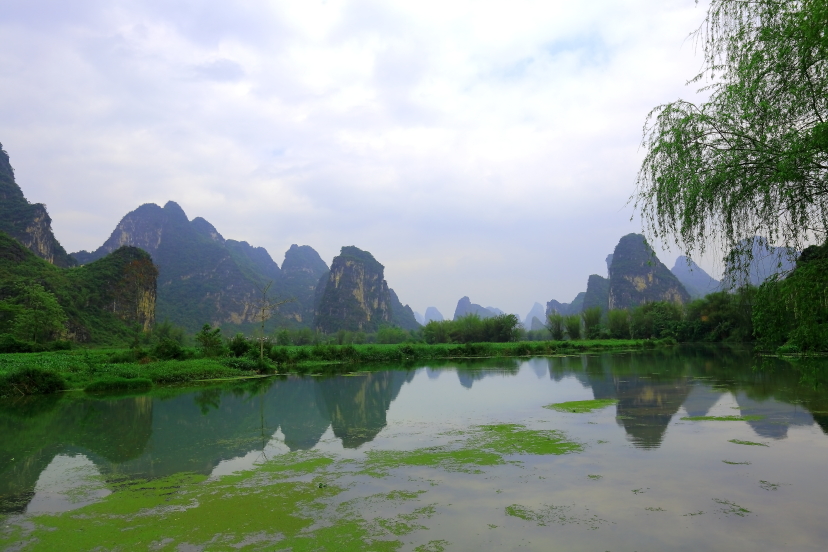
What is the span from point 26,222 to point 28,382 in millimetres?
48970

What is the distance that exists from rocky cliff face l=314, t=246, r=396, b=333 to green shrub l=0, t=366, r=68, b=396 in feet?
249

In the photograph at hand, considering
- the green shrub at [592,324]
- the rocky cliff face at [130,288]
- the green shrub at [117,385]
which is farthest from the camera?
the green shrub at [592,324]

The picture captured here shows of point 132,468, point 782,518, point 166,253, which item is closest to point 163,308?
point 166,253

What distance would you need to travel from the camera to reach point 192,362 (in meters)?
24.9

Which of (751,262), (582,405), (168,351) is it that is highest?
(751,262)

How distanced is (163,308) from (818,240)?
306ft

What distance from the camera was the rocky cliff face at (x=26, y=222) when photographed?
2183 inches

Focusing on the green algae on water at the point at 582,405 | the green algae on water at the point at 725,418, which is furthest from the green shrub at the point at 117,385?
the green algae on water at the point at 725,418

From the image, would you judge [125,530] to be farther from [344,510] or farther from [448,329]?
[448,329]

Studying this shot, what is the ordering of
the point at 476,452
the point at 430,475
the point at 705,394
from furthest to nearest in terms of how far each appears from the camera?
1. the point at 705,394
2. the point at 476,452
3. the point at 430,475

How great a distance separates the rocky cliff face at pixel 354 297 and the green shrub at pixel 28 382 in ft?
249

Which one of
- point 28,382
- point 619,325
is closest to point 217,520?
point 28,382

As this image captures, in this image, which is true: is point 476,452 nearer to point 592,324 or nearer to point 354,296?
point 592,324

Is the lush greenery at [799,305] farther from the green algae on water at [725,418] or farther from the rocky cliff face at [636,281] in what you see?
the rocky cliff face at [636,281]
